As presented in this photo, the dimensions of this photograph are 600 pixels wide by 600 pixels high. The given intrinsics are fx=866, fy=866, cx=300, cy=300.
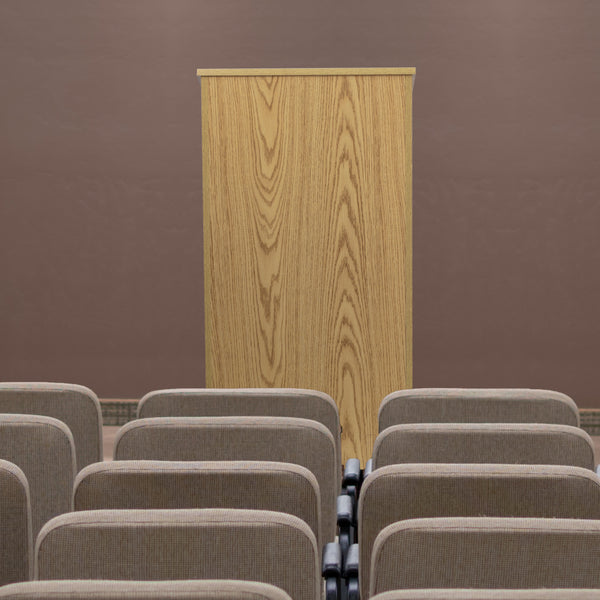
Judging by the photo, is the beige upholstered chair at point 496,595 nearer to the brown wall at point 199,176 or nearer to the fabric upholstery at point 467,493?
the fabric upholstery at point 467,493

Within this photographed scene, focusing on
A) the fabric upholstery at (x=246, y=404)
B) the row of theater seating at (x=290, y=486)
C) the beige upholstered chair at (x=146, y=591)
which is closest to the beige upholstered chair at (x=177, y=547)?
the row of theater seating at (x=290, y=486)

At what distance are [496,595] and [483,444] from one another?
0.88m

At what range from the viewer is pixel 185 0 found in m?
4.91

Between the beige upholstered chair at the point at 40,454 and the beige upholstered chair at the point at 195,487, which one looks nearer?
the beige upholstered chair at the point at 195,487

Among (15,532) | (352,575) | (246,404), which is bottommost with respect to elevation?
(352,575)

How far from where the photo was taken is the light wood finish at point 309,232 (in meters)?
2.93

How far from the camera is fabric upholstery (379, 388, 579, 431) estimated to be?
2275 mm

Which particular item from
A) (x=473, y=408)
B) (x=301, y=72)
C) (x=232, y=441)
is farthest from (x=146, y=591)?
(x=301, y=72)

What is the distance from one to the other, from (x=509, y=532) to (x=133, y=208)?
4072 mm

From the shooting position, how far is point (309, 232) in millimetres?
2975

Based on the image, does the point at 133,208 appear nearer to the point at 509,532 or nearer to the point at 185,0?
the point at 185,0

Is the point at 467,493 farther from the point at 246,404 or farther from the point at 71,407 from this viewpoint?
the point at 71,407

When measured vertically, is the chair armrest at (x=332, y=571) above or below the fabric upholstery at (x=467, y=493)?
below

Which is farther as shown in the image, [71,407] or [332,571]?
[71,407]
